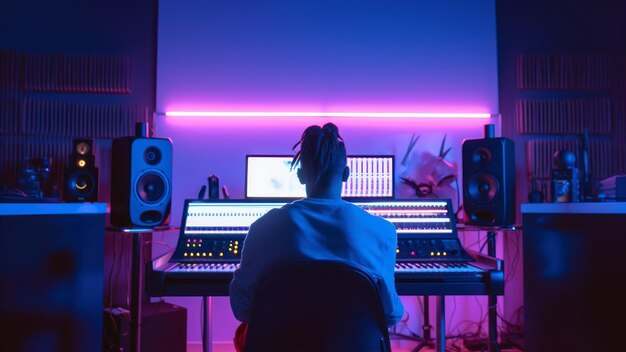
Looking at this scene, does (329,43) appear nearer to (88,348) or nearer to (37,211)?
(37,211)

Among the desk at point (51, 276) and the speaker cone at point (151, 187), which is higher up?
the speaker cone at point (151, 187)

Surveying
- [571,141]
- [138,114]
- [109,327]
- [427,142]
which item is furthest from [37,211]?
[571,141]

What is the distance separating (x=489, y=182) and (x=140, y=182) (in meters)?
2.08

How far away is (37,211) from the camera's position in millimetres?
2148

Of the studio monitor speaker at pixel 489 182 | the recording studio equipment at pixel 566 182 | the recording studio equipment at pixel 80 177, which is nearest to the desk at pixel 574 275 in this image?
the studio monitor speaker at pixel 489 182

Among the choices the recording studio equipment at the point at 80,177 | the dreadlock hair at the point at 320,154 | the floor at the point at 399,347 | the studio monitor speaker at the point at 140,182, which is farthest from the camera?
the floor at the point at 399,347

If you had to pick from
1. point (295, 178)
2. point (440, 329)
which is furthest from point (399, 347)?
point (295, 178)

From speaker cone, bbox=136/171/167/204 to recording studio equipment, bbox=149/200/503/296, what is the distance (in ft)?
0.59

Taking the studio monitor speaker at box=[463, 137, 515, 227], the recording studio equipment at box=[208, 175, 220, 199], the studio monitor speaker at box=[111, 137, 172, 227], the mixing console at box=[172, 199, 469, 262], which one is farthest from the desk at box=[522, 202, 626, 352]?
the studio monitor speaker at box=[111, 137, 172, 227]

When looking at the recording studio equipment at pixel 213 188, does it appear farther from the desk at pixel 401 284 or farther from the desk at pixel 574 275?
the desk at pixel 574 275

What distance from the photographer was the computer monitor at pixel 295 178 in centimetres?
284

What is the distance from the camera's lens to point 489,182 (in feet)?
8.71

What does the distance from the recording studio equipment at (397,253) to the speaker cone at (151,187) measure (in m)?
0.18

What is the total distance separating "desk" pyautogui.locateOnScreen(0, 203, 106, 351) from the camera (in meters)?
2.01
